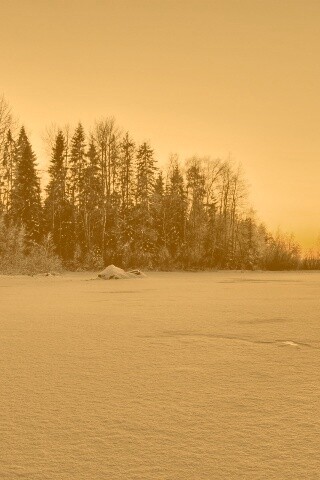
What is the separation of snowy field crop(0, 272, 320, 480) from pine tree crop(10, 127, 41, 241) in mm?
38754

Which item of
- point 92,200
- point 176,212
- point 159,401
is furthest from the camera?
point 176,212

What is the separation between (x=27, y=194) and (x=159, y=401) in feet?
144

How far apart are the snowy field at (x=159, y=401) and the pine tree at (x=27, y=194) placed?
38.8 m

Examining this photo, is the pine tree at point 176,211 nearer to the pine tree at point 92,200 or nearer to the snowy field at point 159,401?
the pine tree at point 92,200

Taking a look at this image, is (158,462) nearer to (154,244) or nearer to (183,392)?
(183,392)

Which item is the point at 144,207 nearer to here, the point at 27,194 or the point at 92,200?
the point at 92,200

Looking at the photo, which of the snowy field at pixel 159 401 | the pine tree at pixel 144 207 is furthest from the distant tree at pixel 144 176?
the snowy field at pixel 159 401

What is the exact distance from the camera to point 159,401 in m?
4.03

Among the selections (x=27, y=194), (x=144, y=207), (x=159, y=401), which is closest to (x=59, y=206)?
(x=27, y=194)

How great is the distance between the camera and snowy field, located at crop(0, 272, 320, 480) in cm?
282

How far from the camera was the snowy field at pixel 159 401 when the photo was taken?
2.82 meters

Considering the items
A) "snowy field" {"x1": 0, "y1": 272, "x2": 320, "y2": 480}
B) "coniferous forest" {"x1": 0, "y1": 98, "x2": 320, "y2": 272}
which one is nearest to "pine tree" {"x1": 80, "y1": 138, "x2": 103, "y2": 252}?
"coniferous forest" {"x1": 0, "y1": 98, "x2": 320, "y2": 272}

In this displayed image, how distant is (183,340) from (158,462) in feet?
13.8

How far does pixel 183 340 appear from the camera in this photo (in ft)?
23.0
